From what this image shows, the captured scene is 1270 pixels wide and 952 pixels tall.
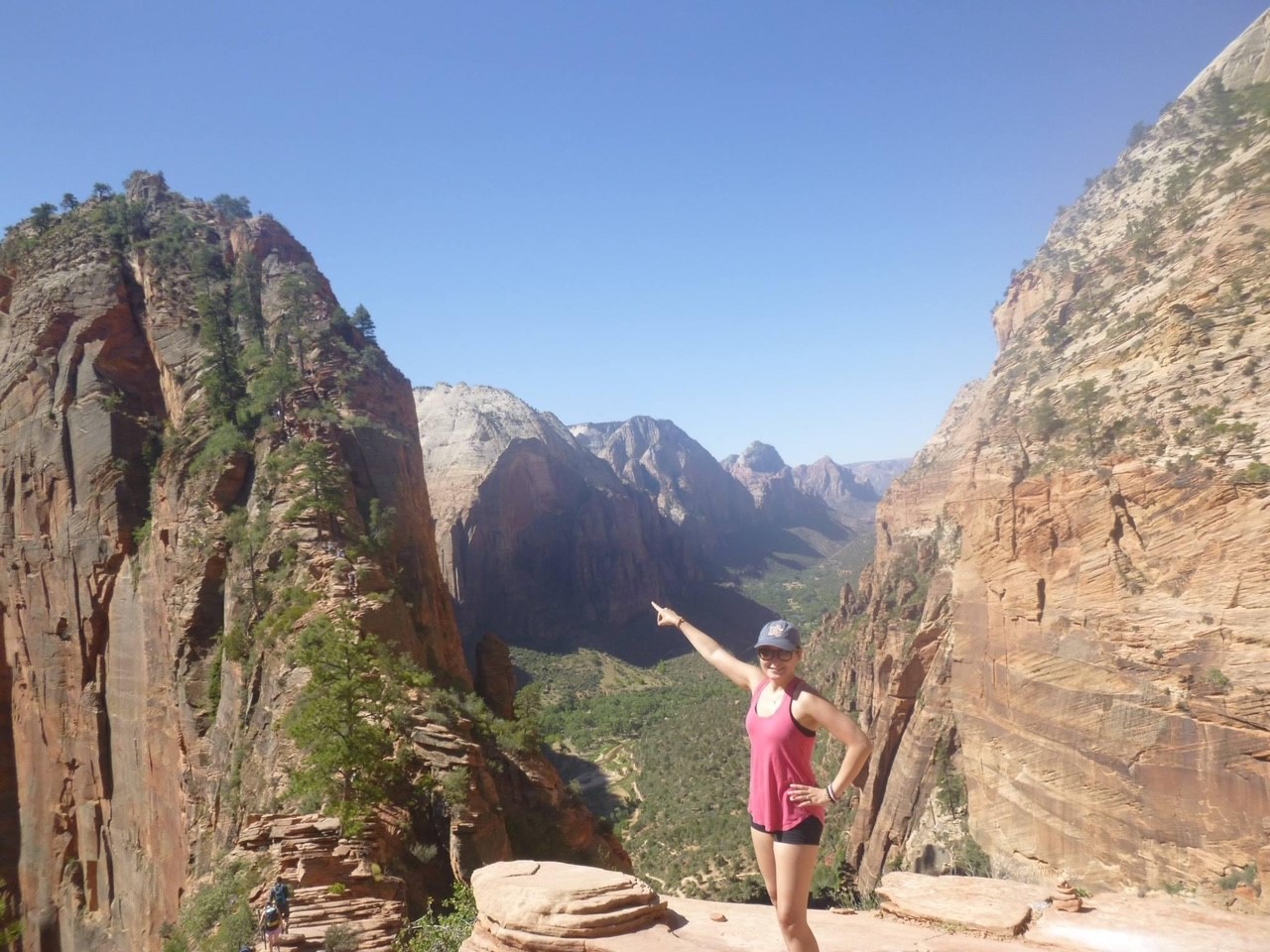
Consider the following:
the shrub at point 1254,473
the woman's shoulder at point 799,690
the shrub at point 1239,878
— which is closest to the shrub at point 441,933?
the woman's shoulder at point 799,690

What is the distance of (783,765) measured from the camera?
539 cm

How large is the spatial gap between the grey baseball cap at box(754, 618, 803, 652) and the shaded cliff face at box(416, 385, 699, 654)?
9302 centimetres

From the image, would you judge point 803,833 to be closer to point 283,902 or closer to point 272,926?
point 272,926

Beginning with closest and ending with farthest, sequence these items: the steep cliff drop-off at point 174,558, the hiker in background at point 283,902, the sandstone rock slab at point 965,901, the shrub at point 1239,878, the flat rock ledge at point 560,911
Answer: the flat rock ledge at point 560,911, the sandstone rock slab at point 965,901, the hiker in background at point 283,902, the shrub at point 1239,878, the steep cliff drop-off at point 174,558

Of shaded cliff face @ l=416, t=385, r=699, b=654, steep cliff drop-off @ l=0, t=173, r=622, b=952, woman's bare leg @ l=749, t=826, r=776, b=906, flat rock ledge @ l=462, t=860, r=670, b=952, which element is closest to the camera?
woman's bare leg @ l=749, t=826, r=776, b=906

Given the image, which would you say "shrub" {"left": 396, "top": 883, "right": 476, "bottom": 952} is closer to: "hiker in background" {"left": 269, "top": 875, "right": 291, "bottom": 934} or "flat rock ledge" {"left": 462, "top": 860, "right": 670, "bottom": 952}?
"hiker in background" {"left": 269, "top": 875, "right": 291, "bottom": 934}

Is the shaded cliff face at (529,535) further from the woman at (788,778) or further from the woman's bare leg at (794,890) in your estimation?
the woman at (788,778)

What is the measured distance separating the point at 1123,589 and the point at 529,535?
9835 cm

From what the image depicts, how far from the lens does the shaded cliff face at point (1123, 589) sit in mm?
22406

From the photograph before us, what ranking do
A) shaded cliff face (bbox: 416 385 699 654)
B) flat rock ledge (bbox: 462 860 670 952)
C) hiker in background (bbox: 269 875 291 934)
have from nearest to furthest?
flat rock ledge (bbox: 462 860 670 952) < hiker in background (bbox: 269 875 291 934) < shaded cliff face (bbox: 416 385 699 654)

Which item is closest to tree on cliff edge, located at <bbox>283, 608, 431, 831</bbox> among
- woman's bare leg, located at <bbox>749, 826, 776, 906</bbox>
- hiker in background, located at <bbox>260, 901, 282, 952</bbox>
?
hiker in background, located at <bbox>260, 901, 282, 952</bbox>

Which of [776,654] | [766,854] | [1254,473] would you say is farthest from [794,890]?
[1254,473]

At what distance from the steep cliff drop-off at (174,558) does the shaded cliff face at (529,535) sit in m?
63.2

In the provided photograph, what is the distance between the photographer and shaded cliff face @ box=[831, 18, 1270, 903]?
22.4 meters
